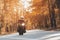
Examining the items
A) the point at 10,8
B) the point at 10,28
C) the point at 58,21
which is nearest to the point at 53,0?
the point at 58,21

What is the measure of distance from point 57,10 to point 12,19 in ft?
40.6

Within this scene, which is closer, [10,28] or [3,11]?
[3,11]

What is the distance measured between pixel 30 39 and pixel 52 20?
1432 cm

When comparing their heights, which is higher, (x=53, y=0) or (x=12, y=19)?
(x=53, y=0)

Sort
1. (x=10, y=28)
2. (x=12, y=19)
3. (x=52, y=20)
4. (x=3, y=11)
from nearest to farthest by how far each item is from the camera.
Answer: (x=52, y=20)
(x=3, y=11)
(x=12, y=19)
(x=10, y=28)

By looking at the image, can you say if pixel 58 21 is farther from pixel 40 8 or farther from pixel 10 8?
pixel 10 8

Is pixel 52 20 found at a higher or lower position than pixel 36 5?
lower

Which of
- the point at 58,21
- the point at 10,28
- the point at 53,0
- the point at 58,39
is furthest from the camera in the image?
the point at 10,28

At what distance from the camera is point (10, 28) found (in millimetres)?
45438

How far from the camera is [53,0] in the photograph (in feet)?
86.7

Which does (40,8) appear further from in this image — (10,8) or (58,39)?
(58,39)

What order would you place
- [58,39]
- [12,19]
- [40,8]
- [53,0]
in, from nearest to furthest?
[58,39] < [53,0] < [40,8] < [12,19]

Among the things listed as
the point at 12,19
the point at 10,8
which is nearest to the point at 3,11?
the point at 10,8

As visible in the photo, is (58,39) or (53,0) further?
(53,0)
